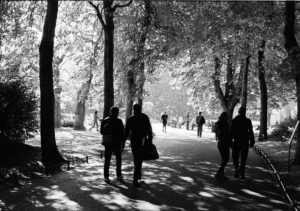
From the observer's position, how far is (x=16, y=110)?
1509 centimetres

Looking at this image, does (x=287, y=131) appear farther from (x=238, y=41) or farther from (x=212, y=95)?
(x=212, y=95)

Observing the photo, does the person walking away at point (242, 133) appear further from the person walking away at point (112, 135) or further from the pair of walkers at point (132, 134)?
the person walking away at point (112, 135)

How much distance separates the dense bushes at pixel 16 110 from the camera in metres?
14.7

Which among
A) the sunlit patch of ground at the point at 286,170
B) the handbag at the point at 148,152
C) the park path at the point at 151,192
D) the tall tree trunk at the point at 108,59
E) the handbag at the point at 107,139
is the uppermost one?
the tall tree trunk at the point at 108,59

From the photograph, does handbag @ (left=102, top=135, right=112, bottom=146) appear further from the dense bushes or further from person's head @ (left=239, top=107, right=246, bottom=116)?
the dense bushes

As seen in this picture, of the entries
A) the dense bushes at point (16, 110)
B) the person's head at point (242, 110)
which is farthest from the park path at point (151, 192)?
the dense bushes at point (16, 110)

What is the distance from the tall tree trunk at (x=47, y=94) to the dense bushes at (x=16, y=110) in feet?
6.74

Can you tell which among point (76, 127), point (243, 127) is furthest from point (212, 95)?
point (243, 127)

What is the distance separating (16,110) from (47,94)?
236 centimetres

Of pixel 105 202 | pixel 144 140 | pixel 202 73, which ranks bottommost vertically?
pixel 105 202

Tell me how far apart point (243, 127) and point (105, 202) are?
482 cm

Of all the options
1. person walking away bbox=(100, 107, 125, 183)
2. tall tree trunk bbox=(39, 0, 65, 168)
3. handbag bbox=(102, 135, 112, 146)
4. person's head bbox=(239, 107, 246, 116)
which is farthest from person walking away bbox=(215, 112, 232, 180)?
tall tree trunk bbox=(39, 0, 65, 168)

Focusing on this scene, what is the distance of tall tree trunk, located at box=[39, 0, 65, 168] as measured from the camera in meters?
13.3

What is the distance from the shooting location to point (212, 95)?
43.4 meters
